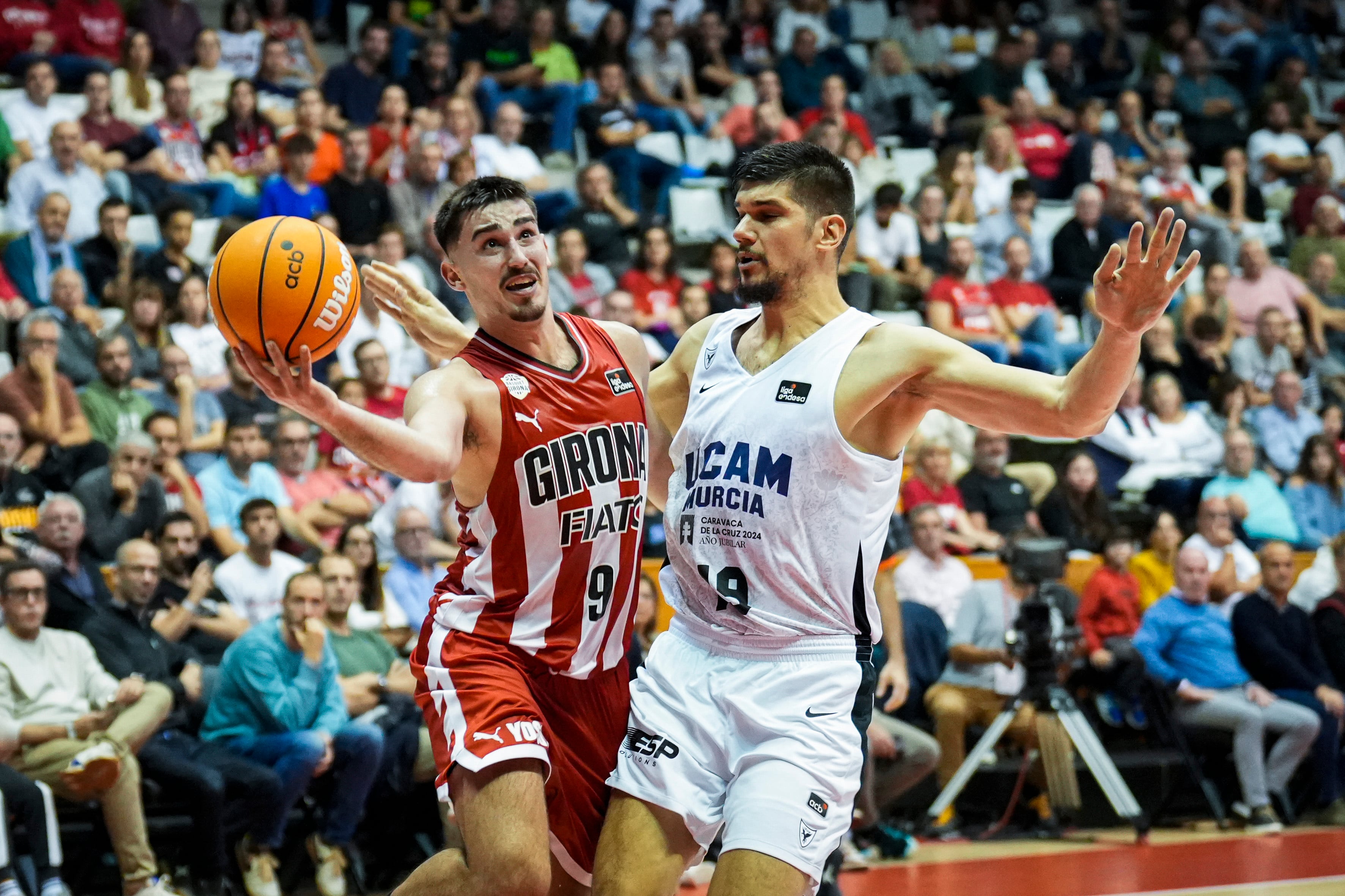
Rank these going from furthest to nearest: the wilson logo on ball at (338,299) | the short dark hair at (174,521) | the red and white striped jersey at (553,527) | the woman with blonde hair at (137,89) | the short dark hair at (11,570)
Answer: the woman with blonde hair at (137,89) < the short dark hair at (174,521) < the short dark hair at (11,570) < the red and white striped jersey at (553,527) < the wilson logo on ball at (338,299)

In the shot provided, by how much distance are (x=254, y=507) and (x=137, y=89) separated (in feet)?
16.6

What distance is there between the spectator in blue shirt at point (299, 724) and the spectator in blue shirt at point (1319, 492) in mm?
7597

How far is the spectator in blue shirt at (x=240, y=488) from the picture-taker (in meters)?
9.43

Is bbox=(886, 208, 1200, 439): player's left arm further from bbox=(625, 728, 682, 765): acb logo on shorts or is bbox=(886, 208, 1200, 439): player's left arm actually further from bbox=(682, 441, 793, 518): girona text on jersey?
bbox=(625, 728, 682, 765): acb logo on shorts

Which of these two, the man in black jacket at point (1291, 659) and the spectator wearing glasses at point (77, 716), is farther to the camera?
the man in black jacket at point (1291, 659)

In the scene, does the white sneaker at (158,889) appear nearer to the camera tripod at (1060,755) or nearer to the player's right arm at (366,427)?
the player's right arm at (366,427)

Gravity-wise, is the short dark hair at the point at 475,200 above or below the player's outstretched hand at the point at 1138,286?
above

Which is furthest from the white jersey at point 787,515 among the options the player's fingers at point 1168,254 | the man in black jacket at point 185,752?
the man in black jacket at point 185,752

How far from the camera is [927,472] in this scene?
1109 cm

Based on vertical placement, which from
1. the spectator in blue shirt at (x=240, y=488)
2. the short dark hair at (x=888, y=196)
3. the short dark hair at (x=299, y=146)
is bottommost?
the spectator in blue shirt at (x=240, y=488)

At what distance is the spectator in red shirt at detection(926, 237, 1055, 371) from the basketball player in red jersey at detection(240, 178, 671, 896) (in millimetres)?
8746

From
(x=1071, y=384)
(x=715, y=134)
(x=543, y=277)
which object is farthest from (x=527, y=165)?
(x=1071, y=384)

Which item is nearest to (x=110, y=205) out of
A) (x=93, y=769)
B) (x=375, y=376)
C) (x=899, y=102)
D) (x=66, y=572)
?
(x=375, y=376)

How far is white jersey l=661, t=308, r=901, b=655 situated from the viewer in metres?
4.14
